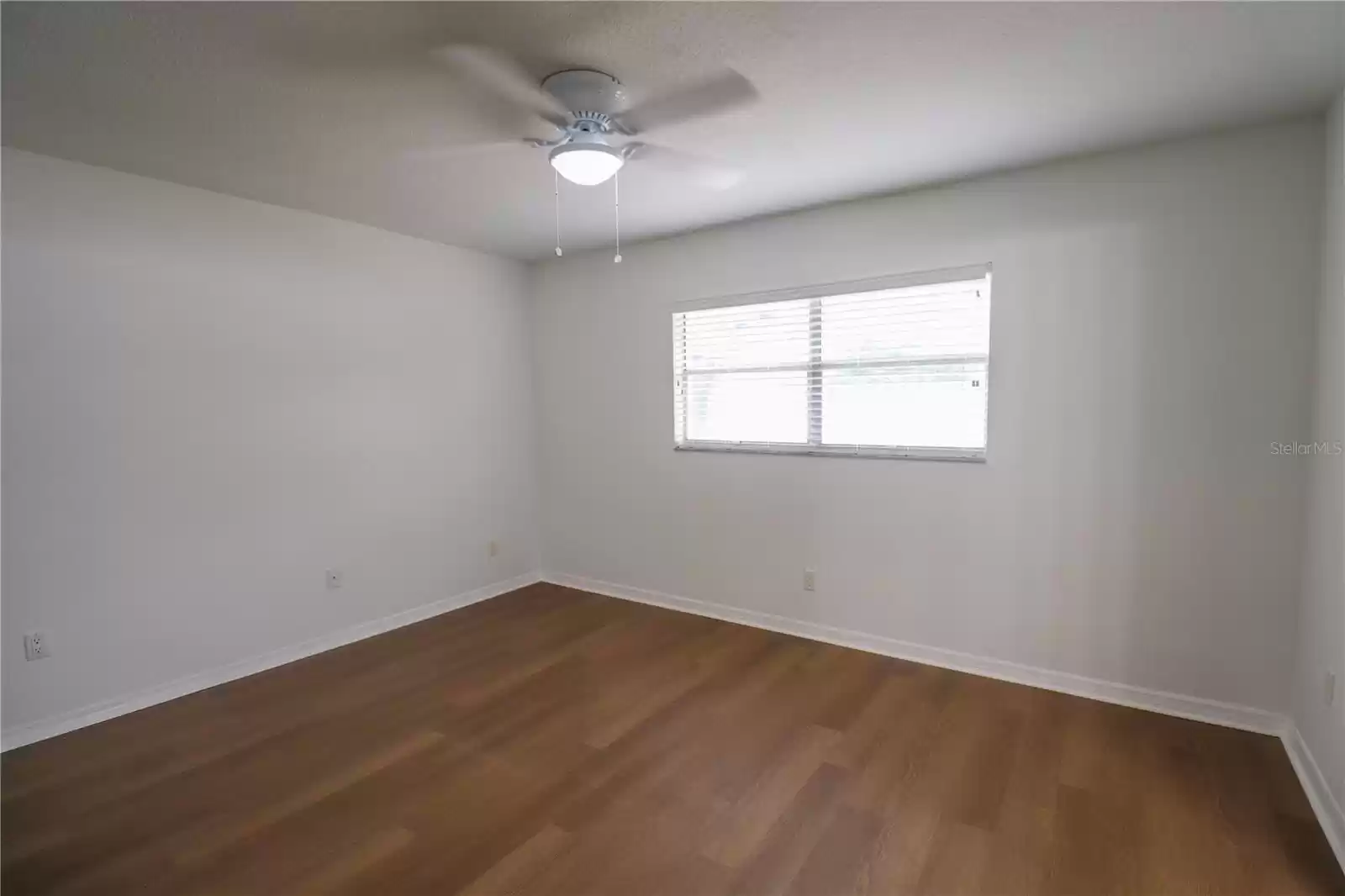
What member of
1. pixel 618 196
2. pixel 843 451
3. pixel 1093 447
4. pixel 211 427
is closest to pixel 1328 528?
pixel 1093 447

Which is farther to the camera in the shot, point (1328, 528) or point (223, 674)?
point (223, 674)

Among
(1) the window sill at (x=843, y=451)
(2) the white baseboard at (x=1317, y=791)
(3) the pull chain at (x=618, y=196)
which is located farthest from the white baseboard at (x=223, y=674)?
(2) the white baseboard at (x=1317, y=791)

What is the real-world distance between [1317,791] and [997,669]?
3.79 feet

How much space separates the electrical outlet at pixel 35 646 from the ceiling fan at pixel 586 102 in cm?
281

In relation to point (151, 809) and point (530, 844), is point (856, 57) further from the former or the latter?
point (151, 809)

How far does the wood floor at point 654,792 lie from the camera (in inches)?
73.6

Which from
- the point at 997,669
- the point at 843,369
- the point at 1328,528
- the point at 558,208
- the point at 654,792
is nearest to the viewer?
the point at 1328,528

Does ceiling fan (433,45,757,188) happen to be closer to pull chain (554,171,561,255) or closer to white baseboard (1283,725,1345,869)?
pull chain (554,171,561,255)

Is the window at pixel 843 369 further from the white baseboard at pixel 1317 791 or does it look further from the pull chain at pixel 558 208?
the white baseboard at pixel 1317 791

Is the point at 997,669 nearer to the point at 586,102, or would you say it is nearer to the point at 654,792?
the point at 654,792

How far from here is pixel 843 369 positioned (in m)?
3.55

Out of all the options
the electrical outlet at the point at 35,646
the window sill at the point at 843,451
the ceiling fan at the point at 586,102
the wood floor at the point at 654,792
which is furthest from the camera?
the window sill at the point at 843,451

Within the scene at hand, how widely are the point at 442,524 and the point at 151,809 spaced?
2.22m

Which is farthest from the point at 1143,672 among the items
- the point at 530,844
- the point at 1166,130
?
the point at 530,844
